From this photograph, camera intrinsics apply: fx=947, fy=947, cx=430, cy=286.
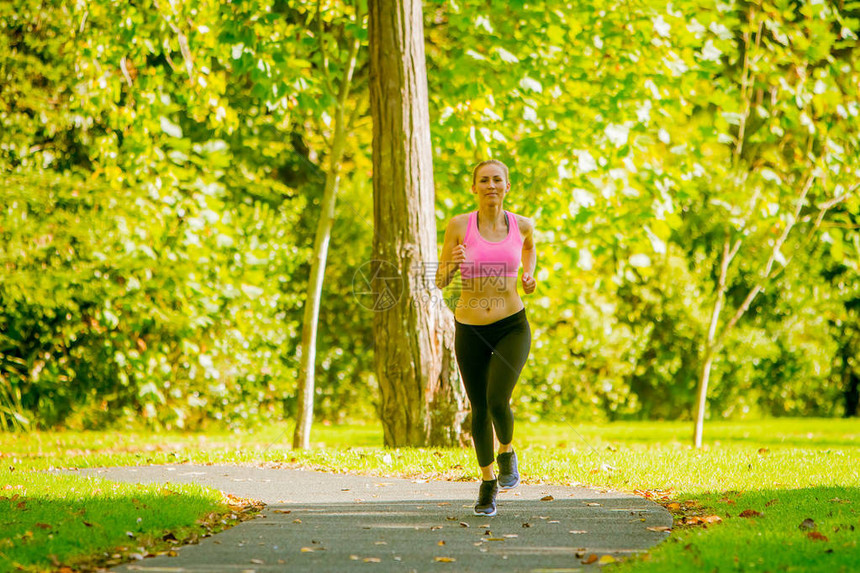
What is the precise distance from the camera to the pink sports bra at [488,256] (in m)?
5.43

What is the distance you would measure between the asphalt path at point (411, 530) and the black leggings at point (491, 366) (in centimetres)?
53

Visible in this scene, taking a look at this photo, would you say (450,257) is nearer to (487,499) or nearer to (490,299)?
(490,299)

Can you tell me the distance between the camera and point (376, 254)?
8.95 m

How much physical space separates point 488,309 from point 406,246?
348cm

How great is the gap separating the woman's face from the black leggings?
2.28ft

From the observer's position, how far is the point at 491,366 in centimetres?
550

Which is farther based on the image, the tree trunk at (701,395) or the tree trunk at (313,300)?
the tree trunk at (701,395)

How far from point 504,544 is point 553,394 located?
9.54 m

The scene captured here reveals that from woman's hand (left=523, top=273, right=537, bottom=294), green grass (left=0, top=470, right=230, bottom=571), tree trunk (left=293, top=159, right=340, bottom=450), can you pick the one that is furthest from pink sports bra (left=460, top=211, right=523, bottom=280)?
tree trunk (left=293, top=159, right=340, bottom=450)

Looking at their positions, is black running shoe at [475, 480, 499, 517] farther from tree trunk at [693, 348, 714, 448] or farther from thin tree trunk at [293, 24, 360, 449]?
tree trunk at [693, 348, 714, 448]

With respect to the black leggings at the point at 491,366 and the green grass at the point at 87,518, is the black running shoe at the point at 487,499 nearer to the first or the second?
the black leggings at the point at 491,366

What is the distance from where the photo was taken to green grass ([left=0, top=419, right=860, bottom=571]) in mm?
4473

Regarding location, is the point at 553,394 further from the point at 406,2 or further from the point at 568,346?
the point at 406,2

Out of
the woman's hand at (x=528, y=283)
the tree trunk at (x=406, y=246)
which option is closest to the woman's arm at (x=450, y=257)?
the woman's hand at (x=528, y=283)
